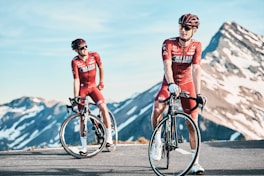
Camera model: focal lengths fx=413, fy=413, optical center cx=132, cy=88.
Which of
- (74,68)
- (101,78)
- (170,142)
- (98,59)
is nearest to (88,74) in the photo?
(74,68)

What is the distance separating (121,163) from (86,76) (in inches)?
96.3

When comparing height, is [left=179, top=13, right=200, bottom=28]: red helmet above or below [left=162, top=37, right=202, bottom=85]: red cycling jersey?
above

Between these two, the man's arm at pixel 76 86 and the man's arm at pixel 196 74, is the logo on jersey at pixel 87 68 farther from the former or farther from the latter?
the man's arm at pixel 196 74

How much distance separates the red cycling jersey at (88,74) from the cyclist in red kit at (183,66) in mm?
3077

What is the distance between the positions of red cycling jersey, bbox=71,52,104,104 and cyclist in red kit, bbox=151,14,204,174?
308 centimetres

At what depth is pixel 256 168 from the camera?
23.8 ft

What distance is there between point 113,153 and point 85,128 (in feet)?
3.41

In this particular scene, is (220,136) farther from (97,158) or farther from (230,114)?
(97,158)

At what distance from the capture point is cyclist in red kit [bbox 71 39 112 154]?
9.43m

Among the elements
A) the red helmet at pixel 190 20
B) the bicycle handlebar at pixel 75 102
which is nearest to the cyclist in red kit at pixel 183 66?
the red helmet at pixel 190 20

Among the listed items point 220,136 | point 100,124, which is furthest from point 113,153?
point 220,136

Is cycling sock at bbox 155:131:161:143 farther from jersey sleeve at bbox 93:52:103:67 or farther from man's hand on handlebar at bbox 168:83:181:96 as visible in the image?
jersey sleeve at bbox 93:52:103:67

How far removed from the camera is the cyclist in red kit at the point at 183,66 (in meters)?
6.55

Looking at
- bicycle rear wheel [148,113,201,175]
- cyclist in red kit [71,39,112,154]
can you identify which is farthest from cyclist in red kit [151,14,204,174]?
cyclist in red kit [71,39,112,154]
